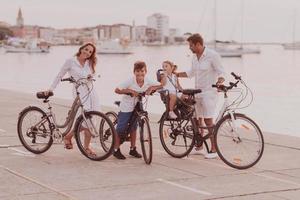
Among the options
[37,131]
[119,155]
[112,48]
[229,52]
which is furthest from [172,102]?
[112,48]

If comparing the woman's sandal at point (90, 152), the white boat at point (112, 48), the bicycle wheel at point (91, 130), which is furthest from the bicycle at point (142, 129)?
the white boat at point (112, 48)

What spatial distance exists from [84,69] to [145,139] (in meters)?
1.42

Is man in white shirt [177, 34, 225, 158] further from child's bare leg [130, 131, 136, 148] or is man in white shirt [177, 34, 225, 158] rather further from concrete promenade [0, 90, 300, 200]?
child's bare leg [130, 131, 136, 148]

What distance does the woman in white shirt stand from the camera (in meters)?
9.27

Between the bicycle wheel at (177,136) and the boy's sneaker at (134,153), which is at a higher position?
the bicycle wheel at (177,136)

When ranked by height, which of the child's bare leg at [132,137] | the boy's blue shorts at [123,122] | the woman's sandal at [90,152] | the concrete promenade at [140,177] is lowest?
the concrete promenade at [140,177]

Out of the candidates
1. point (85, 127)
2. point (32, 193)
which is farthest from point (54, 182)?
point (85, 127)

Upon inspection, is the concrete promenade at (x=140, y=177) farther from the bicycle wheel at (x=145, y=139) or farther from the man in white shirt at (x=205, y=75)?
the man in white shirt at (x=205, y=75)

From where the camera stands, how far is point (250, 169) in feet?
28.1

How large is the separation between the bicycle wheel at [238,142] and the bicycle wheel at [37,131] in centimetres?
234

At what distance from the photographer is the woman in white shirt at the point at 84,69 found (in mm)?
9266

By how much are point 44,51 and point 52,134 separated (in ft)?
613

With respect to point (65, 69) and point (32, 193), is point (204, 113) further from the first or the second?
point (32, 193)

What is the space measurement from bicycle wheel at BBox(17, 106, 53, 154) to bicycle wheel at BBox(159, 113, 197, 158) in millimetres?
1560
